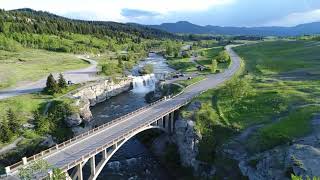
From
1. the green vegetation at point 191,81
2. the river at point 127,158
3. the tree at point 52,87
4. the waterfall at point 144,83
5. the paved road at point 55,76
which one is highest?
the tree at point 52,87

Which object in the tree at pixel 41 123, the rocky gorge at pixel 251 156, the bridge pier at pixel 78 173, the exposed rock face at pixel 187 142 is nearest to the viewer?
the rocky gorge at pixel 251 156

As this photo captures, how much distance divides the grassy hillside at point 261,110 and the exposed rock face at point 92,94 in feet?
74.1

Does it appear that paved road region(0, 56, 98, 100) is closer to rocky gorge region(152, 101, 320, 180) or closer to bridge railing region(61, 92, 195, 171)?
bridge railing region(61, 92, 195, 171)

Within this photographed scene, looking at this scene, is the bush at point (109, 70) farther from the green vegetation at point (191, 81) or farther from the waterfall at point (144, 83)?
the green vegetation at point (191, 81)

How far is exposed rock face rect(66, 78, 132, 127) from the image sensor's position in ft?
236

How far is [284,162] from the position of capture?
149ft

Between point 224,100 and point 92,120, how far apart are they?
29.2 metres

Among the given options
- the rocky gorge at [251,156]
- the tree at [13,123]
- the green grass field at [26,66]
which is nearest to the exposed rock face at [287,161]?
the rocky gorge at [251,156]

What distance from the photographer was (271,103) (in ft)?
211

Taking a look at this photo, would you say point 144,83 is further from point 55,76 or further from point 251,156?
point 251,156

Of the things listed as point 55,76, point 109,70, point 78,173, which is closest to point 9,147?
point 78,173

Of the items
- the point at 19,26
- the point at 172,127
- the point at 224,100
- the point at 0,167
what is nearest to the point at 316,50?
the point at 224,100

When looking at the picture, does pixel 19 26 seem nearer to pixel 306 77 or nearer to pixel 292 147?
pixel 306 77

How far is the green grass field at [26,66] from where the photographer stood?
99688 millimetres
